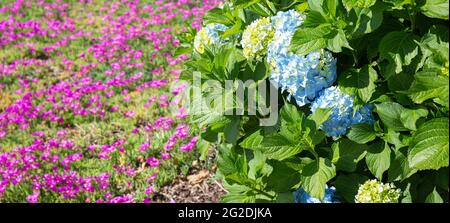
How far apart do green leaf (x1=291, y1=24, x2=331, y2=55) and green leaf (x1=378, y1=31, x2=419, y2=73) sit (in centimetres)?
20

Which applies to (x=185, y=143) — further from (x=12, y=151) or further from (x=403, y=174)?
(x=403, y=174)

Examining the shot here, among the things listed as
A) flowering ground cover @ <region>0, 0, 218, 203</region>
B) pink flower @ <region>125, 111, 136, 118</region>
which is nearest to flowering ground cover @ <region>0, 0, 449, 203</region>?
flowering ground cover @ <region>0, 0, 218, 203</region>

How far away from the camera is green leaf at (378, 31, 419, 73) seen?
1847 mm

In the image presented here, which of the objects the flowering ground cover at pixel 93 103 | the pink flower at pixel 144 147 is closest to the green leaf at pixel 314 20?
the flowering ground cover at pixel 93 103

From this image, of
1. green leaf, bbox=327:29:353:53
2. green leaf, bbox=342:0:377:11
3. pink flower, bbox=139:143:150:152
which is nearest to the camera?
green leaf, bbox=342:0:377:11

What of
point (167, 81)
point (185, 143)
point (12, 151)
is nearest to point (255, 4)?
point (185, 143)

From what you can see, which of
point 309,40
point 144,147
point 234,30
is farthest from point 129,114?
point 309,40

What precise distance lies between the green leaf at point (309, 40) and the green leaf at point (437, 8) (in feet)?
1.07

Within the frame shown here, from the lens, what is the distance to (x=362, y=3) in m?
1.75

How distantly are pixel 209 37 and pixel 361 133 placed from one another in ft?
3.26

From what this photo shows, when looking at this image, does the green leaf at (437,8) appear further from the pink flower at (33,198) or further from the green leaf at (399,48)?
the pink flower at (33,198)

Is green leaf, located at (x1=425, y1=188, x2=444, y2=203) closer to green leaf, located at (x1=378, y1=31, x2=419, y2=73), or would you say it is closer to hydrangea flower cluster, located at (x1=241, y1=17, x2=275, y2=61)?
green leaf, located at (x1=378, y1=31, x2=419, y2=73)

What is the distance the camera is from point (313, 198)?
2.09 m

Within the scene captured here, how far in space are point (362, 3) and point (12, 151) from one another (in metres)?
4.18
